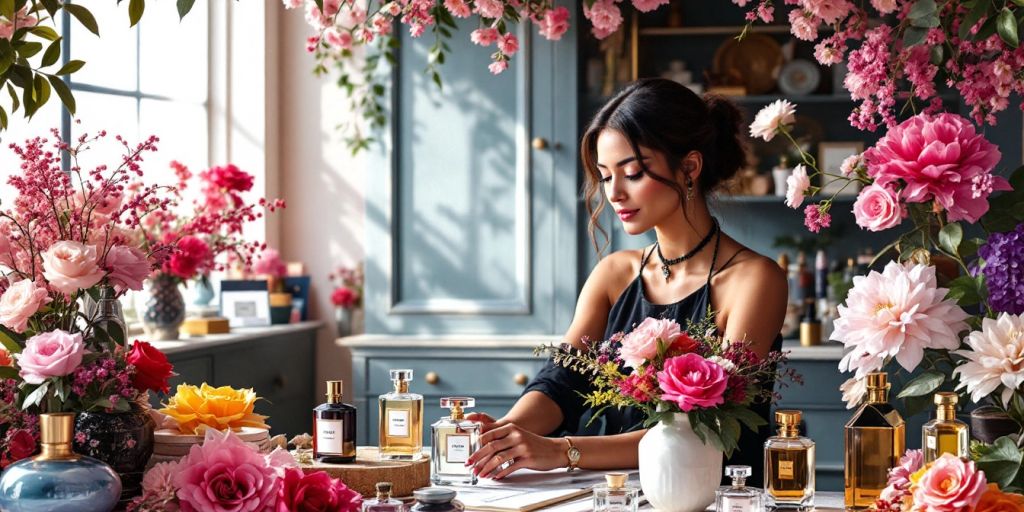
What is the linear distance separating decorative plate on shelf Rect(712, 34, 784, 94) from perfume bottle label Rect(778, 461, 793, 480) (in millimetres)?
2872

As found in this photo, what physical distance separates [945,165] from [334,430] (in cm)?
101

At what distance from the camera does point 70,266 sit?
1.67m

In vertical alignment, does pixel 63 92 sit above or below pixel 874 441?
above

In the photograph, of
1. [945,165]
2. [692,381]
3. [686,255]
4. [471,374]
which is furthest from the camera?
[471,374]

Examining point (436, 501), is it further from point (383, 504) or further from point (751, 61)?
point (751, 61)

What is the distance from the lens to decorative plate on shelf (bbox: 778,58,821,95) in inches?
171

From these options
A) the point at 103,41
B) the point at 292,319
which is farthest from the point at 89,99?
the point at 292,319

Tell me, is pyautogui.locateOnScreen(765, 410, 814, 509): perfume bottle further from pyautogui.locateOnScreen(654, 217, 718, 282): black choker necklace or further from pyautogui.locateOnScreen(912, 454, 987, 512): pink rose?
pyautogui.locateOnScreen(654, 217, 718, 282): black choker necklace

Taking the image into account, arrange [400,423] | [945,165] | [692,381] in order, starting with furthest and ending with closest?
[400,423] < [692,381] < [945,165]

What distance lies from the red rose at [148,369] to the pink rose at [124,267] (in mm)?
107

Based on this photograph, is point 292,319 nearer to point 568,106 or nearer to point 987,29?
point 568,106

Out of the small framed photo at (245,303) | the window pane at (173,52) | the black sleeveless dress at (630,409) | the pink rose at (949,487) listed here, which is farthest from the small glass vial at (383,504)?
the window pane at (173,52)

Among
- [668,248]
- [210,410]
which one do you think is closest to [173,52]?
[668,248]

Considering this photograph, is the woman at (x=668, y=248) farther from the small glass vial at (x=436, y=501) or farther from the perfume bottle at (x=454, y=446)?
the small glass vial at (x=436, y=501)
